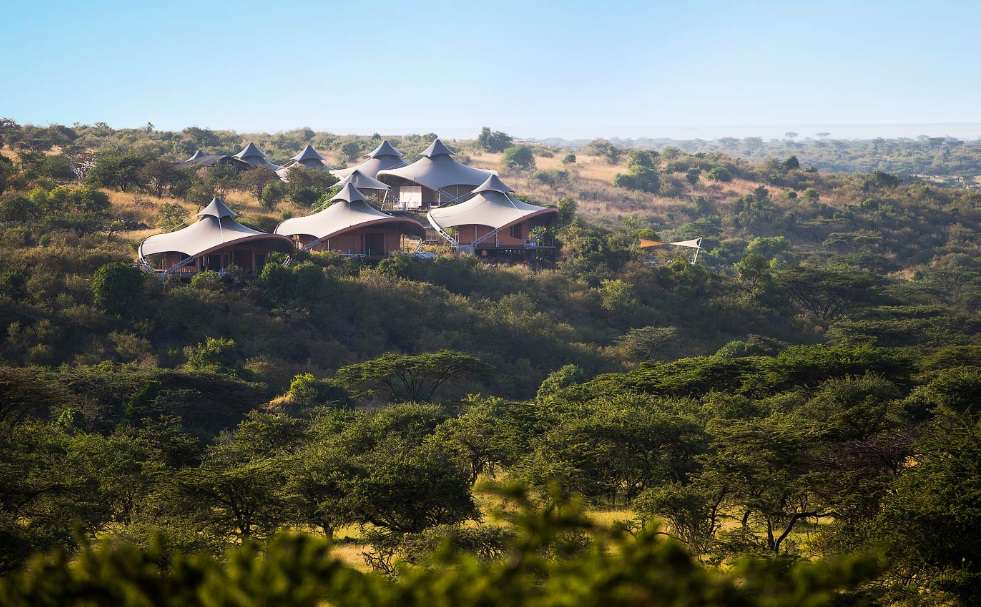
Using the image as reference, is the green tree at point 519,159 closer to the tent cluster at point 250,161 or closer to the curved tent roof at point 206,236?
the tent cluster at point 250,161

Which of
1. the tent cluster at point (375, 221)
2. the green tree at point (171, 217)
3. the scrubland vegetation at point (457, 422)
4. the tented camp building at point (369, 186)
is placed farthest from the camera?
the tented camp building at point (369, 186)

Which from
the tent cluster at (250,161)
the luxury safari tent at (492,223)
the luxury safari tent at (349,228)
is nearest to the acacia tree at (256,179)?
the tent cluster at (250,161)

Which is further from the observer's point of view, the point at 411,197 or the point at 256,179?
the point at 411,197

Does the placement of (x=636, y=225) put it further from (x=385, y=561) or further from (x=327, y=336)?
(x=385, y=561)

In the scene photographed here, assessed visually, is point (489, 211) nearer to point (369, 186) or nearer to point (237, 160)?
point (369, 186)

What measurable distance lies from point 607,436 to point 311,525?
27.6 ft

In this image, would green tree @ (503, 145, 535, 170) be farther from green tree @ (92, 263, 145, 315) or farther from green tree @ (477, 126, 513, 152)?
green tree @ (92, 263, 145, 315)

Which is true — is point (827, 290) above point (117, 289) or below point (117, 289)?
below

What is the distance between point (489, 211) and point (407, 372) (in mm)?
25628

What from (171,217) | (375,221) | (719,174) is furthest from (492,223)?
(719,174)

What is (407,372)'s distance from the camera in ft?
134

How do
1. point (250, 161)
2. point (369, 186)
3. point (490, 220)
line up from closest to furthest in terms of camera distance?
point (490, 220), point (369, 186), point (250, 161)

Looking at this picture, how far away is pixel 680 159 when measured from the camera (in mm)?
130125

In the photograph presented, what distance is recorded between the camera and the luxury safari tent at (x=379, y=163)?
80.9 metres
